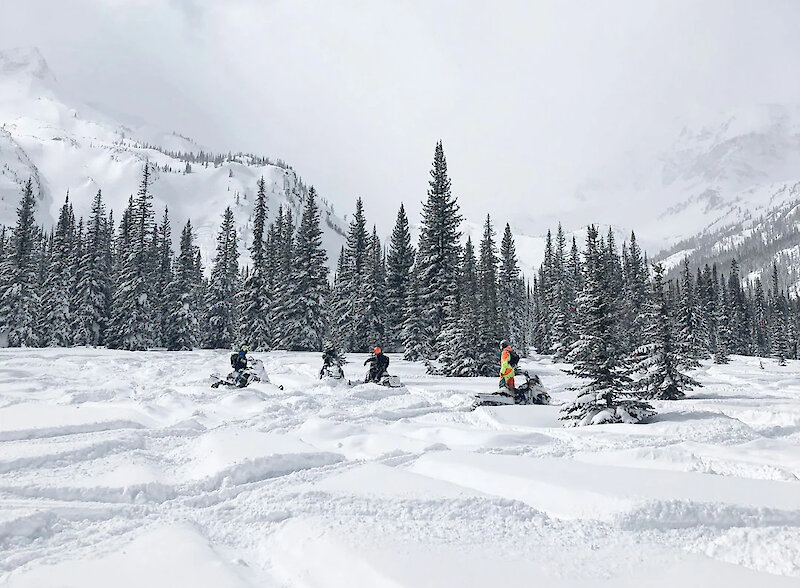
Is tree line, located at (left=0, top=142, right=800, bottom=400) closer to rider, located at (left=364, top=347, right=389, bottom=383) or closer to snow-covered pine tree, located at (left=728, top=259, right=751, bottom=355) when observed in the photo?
rider, located at (left=364, top=347, right=389, bottom=383)

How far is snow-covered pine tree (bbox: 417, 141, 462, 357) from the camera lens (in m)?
31.5

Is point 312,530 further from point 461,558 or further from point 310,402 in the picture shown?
point 310,402

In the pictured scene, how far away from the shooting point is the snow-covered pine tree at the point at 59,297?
42.0 m

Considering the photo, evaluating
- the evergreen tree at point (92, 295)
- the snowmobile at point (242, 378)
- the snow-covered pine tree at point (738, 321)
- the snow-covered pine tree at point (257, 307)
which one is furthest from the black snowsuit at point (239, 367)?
the snow-covered pine tree at point (738, 321)

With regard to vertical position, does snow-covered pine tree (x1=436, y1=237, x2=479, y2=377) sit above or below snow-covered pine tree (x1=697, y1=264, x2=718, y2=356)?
below

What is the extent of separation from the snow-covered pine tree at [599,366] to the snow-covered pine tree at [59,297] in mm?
45583

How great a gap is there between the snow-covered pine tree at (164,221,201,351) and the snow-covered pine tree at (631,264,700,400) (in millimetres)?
41644

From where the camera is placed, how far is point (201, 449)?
744 cm

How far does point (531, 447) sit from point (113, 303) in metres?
47.1

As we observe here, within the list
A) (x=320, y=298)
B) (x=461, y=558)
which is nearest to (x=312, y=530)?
(x=461, y=558)

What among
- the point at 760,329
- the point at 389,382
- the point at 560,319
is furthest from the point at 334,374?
the point at 760,329

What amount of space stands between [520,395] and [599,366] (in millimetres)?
3233

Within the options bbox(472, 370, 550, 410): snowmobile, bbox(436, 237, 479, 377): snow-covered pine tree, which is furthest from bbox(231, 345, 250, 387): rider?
bbox(436, 237, 479, 377): snow-covered pine tree

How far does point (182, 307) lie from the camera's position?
4656cm
